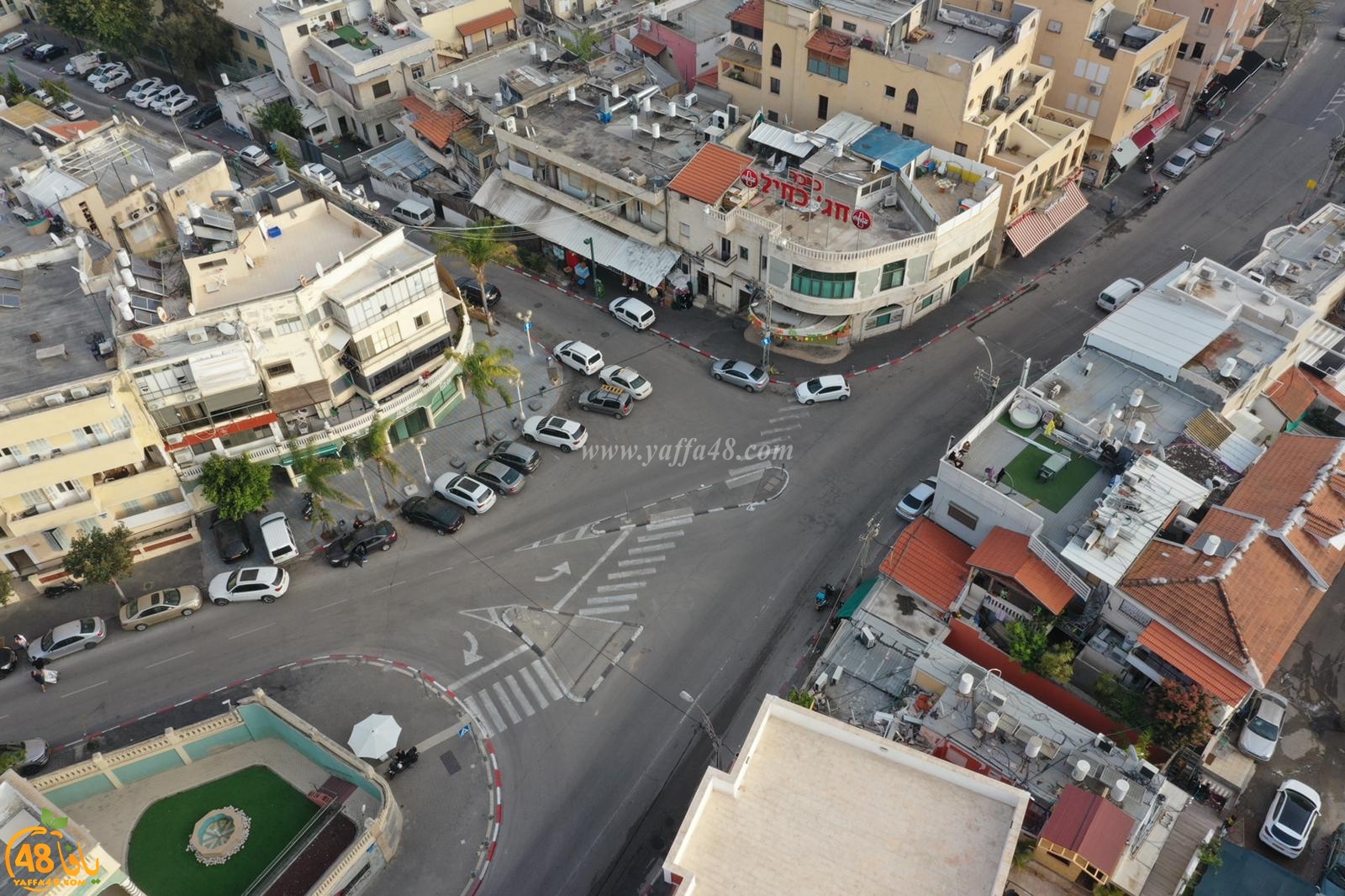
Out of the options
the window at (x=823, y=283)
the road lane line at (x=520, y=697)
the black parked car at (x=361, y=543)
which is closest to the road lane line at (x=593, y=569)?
the road lane line at (x=520, y=697)

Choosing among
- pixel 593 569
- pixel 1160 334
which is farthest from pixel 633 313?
pixel 1160 334

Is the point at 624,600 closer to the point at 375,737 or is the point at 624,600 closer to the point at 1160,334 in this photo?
the point at 375,737

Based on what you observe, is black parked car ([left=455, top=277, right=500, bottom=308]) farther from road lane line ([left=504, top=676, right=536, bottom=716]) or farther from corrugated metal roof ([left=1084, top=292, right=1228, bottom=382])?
corrugated metal roof ([left=1084, top=292, right=1228, bottom=382])

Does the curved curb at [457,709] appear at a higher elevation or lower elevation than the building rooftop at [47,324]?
lower

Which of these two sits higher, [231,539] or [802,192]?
[802,192]

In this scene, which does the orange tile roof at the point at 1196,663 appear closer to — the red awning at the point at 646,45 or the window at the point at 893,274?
the window at the point at 893,274

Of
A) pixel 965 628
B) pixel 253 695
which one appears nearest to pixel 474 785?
pixel 253 695
